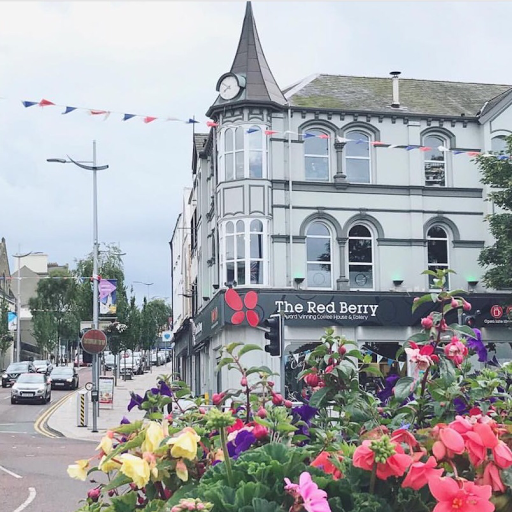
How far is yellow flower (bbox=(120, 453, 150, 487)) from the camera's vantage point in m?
2.54

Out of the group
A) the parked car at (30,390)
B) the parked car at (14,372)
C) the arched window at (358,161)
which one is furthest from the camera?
the parked car at (14,372)

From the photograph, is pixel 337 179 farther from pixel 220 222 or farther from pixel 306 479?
pixel 306 479

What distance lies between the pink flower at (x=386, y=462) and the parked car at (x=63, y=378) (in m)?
48.3

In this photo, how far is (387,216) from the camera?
30.1 meters

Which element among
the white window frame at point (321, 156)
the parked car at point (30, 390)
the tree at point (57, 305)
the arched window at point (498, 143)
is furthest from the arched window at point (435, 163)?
the tree at point (57, 305)

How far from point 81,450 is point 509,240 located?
601 inches

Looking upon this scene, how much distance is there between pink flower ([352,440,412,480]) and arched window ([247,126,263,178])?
27.2m

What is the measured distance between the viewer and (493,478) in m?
2.30

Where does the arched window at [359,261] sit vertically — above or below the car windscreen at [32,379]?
above

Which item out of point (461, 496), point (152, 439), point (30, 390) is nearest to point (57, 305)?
point (30, 390)

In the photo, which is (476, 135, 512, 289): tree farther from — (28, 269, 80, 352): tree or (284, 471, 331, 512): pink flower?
(28, 269, 80, 352): tree

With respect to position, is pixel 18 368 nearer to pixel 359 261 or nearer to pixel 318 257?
pixel 318 257

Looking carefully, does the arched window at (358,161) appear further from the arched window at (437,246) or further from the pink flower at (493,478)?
the pink flower at (493,478)

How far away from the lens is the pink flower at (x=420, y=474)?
2295 millimetres
